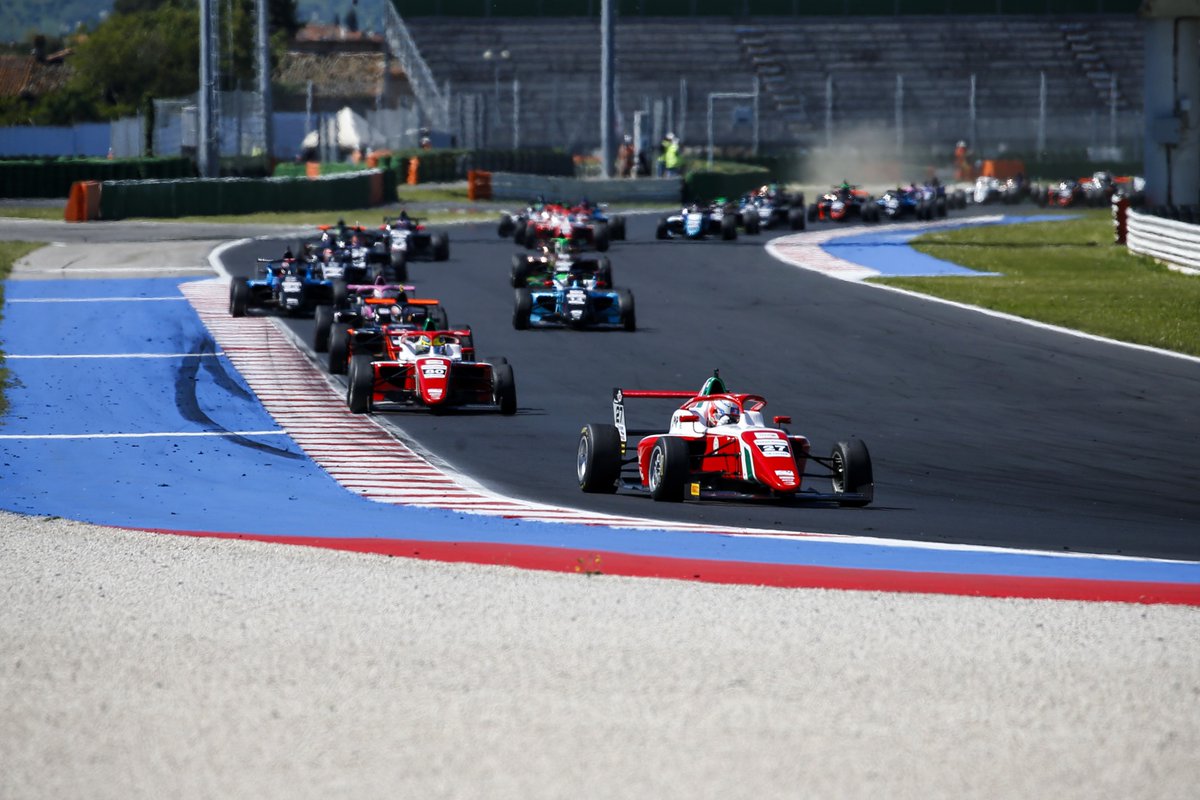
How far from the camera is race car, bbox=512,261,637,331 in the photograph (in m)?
23.8

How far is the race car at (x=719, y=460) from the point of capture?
41.0 feet

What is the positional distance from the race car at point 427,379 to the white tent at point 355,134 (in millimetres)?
56463

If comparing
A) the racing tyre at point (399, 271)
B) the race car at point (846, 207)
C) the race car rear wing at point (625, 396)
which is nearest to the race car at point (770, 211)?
the race car at point (846, 207)

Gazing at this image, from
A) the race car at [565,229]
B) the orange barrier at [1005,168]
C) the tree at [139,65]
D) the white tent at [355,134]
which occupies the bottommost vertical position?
the race car at [565,229]

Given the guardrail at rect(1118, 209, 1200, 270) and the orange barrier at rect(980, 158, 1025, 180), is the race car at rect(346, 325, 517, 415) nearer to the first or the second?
the guardrail at rect(1118, 209, 1200, 270)

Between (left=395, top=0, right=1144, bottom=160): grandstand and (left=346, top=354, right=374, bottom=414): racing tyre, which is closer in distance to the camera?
(left=346, top=354, right=374, bottom=414): racing tyre

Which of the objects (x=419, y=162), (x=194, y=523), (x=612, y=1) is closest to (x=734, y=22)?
(x=419, y=162)

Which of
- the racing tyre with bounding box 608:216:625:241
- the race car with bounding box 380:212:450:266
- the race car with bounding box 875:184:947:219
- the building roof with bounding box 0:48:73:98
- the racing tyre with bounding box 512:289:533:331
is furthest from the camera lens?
the building roof with bounding box 0:48:73:98

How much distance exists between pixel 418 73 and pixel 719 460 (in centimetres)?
6243

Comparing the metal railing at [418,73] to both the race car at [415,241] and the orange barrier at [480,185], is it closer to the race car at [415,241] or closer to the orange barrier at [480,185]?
the orange barrier at [480,185]

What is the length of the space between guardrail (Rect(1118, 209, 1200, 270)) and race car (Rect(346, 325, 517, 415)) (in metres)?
17.9

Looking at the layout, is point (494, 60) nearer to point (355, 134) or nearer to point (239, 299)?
point (355, 134)

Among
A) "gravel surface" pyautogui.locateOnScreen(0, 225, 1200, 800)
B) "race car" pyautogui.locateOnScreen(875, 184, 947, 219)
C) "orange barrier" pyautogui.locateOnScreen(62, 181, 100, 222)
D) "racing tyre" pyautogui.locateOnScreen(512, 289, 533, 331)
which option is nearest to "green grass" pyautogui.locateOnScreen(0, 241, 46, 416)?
"racing tyre" pyautogui.locateOnScreen(512, 289, 533, 331)

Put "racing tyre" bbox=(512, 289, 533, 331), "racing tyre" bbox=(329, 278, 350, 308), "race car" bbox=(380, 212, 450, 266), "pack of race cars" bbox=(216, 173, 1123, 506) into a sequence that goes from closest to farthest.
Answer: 1. "pack of race cars" bbox=(216, 173, 1123, 506)
2. "racing tyre" bbox=(512, 289, 533, 331)
3. "racing tyre" bbox=(329, 278, 350, 308)
4. "race car" bbox=(380, 212, 450, 266)
